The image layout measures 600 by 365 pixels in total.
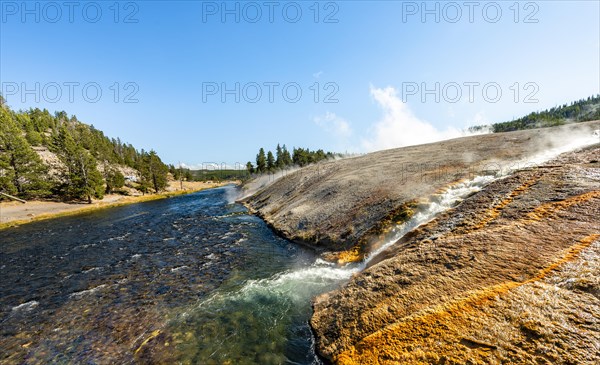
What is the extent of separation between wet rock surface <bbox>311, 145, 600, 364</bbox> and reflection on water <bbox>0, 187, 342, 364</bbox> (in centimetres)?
256

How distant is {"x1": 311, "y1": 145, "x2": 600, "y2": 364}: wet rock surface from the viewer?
647 centimetres

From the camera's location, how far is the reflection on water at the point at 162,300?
378 inches

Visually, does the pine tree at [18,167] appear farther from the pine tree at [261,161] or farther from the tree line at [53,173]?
the pine tree at [261,161]

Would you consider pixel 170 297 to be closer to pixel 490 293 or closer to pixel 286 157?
pixel 490 293

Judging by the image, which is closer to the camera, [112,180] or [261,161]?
[112,180]

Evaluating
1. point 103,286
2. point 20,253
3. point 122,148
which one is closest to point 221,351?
point 103,286

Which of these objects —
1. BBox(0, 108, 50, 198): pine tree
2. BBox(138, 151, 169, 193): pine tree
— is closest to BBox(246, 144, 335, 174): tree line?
BBox(138, 151, 169, 193): pine tree

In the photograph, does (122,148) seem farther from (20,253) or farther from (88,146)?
(20,253)

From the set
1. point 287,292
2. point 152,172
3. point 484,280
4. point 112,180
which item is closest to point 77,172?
point 112,180

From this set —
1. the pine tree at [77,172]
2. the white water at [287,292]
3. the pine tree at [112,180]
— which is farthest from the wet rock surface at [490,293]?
the pine tree at [112,180]

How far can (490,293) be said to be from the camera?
314 inches

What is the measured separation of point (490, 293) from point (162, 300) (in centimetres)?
1572

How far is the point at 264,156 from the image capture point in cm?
11831

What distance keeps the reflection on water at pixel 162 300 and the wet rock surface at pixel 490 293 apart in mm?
2562
